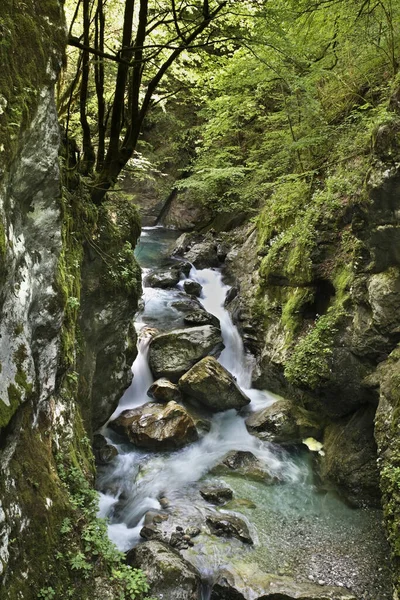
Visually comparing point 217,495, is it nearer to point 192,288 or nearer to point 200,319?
point 200,319

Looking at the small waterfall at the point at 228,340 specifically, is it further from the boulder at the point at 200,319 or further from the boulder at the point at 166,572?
the boulder at the point at 166,572

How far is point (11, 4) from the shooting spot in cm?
314

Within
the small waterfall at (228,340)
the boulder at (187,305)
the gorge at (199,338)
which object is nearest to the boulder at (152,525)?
the gorge at (199,338)

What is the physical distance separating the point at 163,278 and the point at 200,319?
2.92 meters

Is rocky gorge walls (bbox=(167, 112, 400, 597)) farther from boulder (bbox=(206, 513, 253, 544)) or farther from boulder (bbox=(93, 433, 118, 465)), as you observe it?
boulder (bbox=(93, 433, 118, 465))

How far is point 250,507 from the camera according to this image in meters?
7.19

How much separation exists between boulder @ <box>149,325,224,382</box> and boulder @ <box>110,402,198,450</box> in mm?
1454

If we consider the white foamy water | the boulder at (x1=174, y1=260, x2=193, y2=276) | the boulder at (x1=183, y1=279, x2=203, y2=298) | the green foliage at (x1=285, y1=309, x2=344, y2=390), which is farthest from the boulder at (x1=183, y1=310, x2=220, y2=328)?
the green foliage at (x1=285, y1=309, x2=344, y2=390)

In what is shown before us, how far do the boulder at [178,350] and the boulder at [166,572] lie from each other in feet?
16.1

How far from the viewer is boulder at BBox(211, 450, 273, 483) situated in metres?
8.04

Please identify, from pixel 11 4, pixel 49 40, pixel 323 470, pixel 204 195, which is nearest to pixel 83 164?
pixel 49 40

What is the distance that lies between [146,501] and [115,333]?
2928 millimetres

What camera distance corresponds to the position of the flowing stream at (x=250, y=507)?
6.00 m

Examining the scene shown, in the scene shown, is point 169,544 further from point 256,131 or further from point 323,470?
point 256,131
